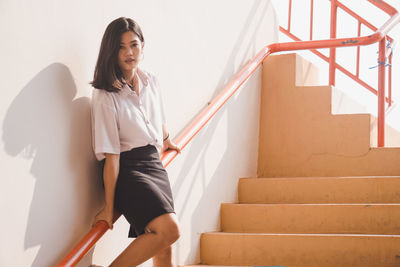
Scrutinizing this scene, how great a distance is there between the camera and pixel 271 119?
400cm

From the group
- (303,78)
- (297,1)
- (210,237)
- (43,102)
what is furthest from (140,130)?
(297,1)

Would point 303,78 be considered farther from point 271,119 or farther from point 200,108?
point 200,108

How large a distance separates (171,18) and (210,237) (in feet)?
4.03

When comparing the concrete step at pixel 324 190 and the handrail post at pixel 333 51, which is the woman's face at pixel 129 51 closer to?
the concrete step at pixel 324 190

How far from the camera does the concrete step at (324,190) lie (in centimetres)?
308

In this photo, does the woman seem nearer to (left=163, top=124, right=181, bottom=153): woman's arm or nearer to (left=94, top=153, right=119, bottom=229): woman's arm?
(left=94, top=153, right=119, bottom=229): woman's arm

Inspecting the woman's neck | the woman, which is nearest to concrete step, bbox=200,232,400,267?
the woman

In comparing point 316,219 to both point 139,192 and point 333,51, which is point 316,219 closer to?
point 139,192

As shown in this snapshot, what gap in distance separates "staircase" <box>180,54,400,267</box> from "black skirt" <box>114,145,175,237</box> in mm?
973

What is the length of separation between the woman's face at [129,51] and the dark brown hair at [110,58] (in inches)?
0.8

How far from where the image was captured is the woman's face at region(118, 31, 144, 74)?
1921 mm

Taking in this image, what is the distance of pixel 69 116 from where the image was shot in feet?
5.86

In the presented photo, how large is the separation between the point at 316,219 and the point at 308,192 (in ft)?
1.17

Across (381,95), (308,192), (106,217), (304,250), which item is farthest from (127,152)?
(381,95)
